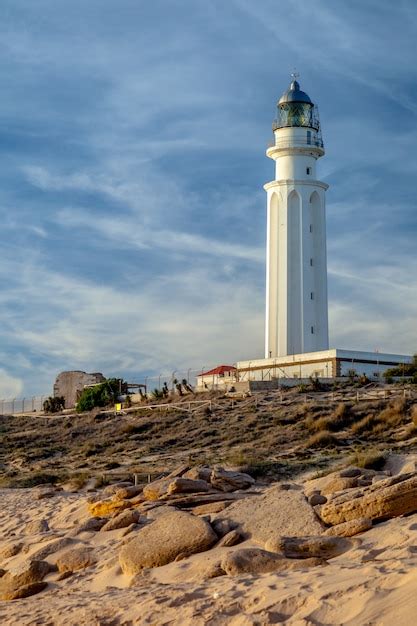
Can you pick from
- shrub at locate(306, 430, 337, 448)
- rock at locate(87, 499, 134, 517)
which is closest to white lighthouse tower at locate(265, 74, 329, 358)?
shrub at locate(306, 430, 337, 448)

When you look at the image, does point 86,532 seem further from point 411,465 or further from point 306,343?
point 306,343

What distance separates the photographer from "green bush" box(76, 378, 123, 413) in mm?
53156

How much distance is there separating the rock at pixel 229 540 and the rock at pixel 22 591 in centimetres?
234

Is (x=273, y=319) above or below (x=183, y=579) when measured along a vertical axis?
above

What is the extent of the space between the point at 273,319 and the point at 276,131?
1124 centimetres

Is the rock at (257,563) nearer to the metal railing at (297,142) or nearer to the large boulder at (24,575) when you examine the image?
the large boulder at (24,575)

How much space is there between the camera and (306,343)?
53344mm

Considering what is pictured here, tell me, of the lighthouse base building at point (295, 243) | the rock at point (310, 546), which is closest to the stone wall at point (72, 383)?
the lighthouse base building at point (295, 243)

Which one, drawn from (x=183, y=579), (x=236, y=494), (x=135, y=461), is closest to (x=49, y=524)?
(x=236, y=494)

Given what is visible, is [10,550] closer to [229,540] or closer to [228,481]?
[228,481]

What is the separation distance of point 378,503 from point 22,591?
4.60m

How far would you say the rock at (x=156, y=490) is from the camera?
50.2 ft

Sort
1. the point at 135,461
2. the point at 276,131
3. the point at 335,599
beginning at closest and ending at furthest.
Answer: the point at 335,599 → the point at 135,461 → the point at 276,131

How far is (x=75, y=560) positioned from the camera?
13156 millimetres
